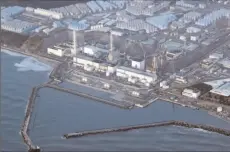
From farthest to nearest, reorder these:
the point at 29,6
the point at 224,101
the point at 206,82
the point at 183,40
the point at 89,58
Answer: the point at 29,6 < the point at 183,40 < the point at 89,58 < the point at 206,82 < the point at 224,101

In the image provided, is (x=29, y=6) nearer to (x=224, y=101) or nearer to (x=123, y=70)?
(x=123, y=70)

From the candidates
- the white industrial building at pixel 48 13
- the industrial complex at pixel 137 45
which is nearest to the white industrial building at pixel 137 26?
the industrial complex at pixel 137 45

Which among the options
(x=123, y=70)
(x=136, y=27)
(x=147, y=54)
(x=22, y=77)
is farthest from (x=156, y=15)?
(x=22, y=77)

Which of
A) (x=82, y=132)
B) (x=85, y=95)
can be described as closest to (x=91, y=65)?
(x=85, y=95)

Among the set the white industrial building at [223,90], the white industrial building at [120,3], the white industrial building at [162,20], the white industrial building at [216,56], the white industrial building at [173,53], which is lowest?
the white industrial building at [223,90]

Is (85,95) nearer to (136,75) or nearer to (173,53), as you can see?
(136,75)

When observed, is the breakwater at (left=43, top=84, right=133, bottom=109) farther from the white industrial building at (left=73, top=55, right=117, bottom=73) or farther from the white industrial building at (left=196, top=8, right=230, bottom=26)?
the white industrial building at (left=196, top=8, right=230, bottom=26)

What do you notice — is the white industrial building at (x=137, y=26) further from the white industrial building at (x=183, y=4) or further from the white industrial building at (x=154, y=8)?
the white industrial building at (x=183, y=4)
